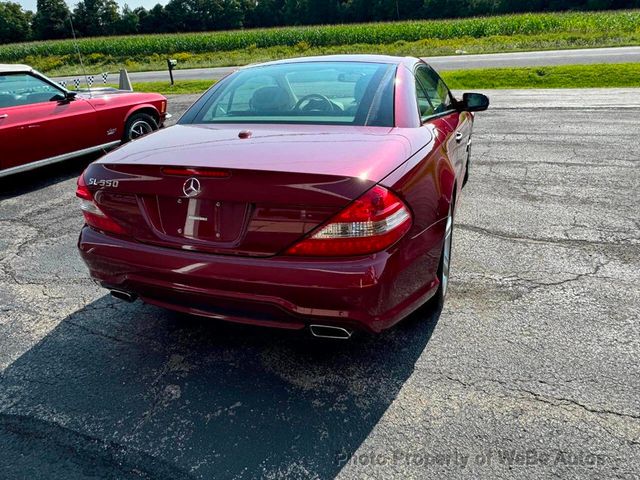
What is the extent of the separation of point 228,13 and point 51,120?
246ft

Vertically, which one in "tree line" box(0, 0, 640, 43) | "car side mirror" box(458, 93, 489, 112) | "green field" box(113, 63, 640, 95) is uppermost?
"tree line" box(0, 0, 640, 43)

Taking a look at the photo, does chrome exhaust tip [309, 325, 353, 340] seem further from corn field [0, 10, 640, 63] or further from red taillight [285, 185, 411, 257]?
corn field [0, 10, 640, 63]

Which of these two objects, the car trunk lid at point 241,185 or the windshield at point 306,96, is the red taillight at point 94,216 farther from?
the windshield at point 306,96

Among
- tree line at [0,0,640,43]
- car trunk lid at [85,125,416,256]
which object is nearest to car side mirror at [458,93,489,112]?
car trunk lid at [85,125,416,256]

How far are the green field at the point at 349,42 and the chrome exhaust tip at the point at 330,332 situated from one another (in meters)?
26.8

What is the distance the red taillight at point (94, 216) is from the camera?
257 centimetres

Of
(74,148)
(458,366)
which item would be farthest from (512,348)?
(74,148)

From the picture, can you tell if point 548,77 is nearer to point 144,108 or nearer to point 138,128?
point 144,108

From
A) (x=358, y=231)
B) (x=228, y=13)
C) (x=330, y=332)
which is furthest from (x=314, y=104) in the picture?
(x=228, y=13)

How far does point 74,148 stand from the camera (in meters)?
6.66

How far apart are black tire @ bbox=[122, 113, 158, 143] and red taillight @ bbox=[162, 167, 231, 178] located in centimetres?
555

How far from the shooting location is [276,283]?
2.19 meters

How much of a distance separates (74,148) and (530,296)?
5905mm

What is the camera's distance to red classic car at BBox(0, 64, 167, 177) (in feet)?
19.7
